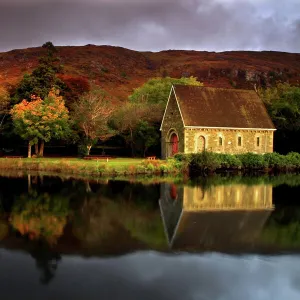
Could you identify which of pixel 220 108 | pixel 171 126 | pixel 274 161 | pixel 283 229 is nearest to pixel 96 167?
pixel 171 126

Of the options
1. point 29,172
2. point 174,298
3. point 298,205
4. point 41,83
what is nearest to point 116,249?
point 174,298

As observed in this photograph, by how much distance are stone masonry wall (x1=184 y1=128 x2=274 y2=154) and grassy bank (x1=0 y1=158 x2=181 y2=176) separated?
5.38m

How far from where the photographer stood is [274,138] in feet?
164

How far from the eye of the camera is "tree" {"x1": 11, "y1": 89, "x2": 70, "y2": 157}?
4125 cm

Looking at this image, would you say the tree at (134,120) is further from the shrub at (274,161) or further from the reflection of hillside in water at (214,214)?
the reflection of hillside in water at (214,214)

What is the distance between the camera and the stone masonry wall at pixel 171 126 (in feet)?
141

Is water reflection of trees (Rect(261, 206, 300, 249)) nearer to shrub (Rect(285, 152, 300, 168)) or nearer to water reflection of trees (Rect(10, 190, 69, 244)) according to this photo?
water reflection of trees (Rect(10, 190, 69, 244))

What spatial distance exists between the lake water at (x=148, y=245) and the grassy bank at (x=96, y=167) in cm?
952

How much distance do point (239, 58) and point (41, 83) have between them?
10199 centimetres

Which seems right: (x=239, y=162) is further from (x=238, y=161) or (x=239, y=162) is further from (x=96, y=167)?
(x=96, y=167)

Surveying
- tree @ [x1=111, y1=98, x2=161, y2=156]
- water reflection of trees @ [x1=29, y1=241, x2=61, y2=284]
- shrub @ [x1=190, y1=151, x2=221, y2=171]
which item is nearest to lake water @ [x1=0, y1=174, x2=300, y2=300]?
water reflection of trees @ [x1=29, y1=241, x2=61, y2=284]

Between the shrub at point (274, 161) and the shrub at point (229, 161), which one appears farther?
the shrub at point (274, 161)

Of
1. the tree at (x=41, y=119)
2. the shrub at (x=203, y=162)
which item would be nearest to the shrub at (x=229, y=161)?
the shrub at (x=203, y=162)

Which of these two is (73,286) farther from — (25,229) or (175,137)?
(175,137)
